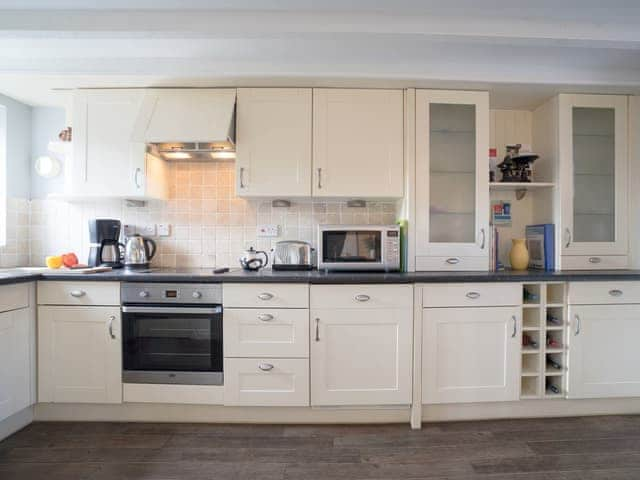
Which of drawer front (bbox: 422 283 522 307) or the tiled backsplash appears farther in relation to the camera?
the tiled backsplash

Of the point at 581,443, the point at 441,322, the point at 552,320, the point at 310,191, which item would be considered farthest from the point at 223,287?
the point at 581,443

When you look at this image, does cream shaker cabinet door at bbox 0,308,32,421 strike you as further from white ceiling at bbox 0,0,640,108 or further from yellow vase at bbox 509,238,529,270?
yellow vase at bbox 509,238,529,270

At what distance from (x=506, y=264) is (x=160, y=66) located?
301 centimetres

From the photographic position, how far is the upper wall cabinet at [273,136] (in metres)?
2.26

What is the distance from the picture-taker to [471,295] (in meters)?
2.01

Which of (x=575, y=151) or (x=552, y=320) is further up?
(x=575, y=151)

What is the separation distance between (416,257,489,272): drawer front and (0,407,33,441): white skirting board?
2.73 m

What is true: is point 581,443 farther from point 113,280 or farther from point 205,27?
point 205,27

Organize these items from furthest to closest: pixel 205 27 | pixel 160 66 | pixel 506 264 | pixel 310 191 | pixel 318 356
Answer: pixel 506 264 < pixel 310 191 < pixel 160 66 < pixel 318 356 < pixel 205 27

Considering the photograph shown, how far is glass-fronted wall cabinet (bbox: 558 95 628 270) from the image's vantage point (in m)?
2.35

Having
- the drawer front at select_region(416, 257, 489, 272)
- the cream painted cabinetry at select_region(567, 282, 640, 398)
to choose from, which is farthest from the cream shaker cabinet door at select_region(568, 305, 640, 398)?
the drawer front at select_region(416, 257, 489, 272)

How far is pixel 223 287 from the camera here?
197 centimetres

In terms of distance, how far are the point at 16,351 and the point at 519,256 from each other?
343cm

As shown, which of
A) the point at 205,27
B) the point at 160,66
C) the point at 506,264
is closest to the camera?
the point at 205,27
